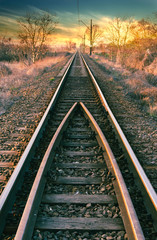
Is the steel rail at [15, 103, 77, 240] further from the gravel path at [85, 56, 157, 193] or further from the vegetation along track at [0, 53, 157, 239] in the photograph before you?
the gravel path at [85, 56, 157, 193]

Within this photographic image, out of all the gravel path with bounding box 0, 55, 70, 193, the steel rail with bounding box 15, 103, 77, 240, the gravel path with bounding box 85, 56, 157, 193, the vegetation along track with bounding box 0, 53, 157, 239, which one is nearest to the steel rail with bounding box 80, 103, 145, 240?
the vegetation along track with bounding box 0, 53, 157, 239

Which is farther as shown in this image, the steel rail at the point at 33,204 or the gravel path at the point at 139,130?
the gravel path at the point at 139,130

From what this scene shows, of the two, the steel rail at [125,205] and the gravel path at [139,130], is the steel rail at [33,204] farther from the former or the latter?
the gravel path at [139,130]

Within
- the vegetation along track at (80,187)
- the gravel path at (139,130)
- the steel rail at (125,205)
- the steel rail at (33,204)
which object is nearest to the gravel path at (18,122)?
the vegetation along track at (80,187)

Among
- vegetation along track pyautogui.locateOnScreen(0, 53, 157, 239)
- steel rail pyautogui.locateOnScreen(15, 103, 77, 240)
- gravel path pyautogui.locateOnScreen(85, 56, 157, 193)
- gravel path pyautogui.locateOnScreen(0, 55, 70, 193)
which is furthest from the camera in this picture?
gravel path pyautogui.locateOnScreen(0, 55, 70, 193)

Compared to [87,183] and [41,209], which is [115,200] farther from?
[41,209]

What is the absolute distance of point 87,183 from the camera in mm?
2779

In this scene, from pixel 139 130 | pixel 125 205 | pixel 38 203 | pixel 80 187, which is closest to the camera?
pixel 125 205

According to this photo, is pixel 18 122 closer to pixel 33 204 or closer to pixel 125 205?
pixel 33 204

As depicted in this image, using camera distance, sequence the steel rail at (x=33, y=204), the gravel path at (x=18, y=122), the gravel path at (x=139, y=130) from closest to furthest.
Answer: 1. the steel rail at (x=33, y=204)
2. the gravel path at (x=139, y=130)
3. the gravel path at (x=18, y=122)

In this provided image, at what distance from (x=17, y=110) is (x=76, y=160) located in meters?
3.54

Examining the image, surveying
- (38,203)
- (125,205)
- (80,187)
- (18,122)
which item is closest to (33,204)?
(38,203)

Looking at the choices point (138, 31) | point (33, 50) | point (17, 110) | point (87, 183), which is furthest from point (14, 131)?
point (138, 31)

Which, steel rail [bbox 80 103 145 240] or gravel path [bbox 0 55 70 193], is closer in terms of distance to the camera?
steel rail [bbox 80 103 145 240]
